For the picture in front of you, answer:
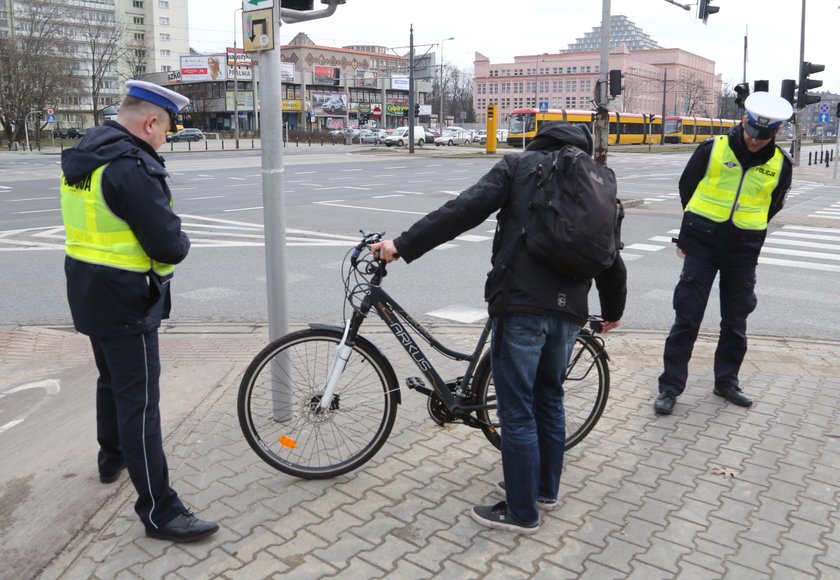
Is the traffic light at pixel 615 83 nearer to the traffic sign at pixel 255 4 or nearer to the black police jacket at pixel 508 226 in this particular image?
the traffic sign at pixel 255 4

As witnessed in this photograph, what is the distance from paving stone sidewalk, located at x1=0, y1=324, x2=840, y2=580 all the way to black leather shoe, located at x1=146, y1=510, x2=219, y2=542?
35 millimetres

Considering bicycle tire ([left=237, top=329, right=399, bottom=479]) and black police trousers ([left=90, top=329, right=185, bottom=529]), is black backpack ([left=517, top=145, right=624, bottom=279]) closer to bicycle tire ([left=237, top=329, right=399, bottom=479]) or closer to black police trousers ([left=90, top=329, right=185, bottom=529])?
bicycle tire ([left=237, top=329, right=399, bottom=479])

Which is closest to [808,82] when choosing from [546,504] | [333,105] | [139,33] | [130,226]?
[546,504]

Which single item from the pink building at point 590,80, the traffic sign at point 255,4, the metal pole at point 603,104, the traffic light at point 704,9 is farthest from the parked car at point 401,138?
the traffic sign at point 255,4

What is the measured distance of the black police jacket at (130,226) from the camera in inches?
118

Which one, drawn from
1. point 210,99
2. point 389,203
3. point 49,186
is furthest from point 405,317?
point 210,99

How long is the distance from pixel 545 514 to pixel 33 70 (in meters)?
64.4

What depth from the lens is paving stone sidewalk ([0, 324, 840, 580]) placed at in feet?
10.2

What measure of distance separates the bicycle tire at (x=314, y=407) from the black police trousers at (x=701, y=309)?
202 cm

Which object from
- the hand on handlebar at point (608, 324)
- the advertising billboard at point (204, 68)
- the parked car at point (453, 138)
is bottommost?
the hand on handlebar at point (608, 324)

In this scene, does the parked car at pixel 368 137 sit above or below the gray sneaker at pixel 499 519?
above

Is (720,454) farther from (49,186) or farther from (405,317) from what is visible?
(49,186)

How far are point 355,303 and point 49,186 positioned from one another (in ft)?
73.8

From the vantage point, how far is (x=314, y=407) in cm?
385
